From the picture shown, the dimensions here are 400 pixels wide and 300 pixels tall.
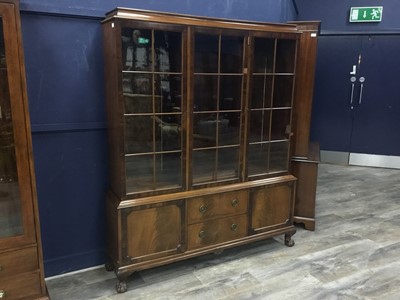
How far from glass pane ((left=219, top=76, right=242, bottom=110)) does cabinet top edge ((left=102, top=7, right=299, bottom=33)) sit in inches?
13.5

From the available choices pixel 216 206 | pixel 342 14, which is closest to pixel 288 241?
pixel 216 206

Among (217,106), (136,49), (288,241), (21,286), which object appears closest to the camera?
(21,286)

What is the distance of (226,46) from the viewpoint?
7.34ft

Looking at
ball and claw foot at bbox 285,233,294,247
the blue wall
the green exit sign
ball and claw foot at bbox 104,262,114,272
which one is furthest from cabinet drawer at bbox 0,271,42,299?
the green exit sign

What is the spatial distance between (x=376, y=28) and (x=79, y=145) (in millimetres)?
4595

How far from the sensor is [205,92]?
228 cm

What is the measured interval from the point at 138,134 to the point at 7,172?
0.75 metres

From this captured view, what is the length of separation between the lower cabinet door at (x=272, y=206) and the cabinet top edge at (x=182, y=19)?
1175 millimetres

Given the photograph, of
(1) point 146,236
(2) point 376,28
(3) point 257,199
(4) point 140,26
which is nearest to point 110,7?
(4) point 140,26

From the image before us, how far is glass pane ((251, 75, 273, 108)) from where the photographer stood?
8.01 ft

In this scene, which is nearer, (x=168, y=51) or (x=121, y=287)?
(x=168, y=51)

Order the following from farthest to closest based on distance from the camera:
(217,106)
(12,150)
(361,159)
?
(361,159), (217,106), (12,150)

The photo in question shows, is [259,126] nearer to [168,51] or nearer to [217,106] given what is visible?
[217,106]

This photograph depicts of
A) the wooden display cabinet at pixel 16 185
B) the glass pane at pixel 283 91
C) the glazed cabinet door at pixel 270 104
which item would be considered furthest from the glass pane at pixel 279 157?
the wooden display cabinet at pixel 16 185
